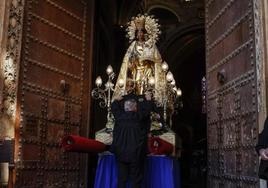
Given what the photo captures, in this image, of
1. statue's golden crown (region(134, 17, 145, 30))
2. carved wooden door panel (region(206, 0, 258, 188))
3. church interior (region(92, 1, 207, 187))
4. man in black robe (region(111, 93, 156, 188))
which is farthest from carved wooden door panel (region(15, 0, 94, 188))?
church interior (region(92, 1, 207, 187))

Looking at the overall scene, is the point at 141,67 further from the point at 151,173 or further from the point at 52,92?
the point at 151,173

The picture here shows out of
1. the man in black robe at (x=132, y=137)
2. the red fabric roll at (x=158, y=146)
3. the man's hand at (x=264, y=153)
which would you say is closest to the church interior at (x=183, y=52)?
the red fabric roll at (x=158, y=146)

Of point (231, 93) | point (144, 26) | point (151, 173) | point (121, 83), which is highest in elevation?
point (144, 26)

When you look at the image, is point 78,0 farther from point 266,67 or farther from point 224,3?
point 266,67

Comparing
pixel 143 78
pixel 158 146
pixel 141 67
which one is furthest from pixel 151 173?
pixel 141 67

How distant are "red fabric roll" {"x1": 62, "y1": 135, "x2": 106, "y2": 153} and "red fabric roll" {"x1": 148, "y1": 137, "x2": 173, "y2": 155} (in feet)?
1.83

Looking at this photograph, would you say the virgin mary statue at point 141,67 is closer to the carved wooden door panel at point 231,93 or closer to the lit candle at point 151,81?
the lit candle at point 151,81

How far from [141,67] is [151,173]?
6.77ft

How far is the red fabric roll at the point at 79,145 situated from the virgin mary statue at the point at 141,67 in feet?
5.30

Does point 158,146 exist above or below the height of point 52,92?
below

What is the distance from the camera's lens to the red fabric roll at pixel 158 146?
5016mm

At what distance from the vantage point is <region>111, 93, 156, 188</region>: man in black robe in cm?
454

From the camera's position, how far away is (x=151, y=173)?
521 centimetres

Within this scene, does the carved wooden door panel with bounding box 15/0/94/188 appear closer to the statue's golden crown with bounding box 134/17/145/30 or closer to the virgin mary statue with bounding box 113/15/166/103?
the virgin mary statue with bounding box 113/15/166/103
